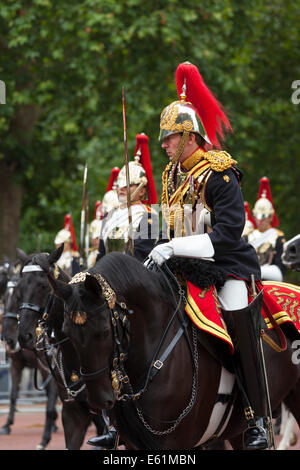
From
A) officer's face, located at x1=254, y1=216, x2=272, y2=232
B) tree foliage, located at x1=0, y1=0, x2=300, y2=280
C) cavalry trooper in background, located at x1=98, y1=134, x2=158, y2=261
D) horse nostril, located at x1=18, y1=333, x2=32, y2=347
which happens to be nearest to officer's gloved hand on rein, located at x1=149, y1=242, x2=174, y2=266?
cavalry trooper in background, located at x1=98, y1=134, x2=158, y2=261

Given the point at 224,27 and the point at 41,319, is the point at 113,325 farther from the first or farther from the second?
the point at 224,27

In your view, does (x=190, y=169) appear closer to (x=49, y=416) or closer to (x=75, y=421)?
(x=75, y=421)

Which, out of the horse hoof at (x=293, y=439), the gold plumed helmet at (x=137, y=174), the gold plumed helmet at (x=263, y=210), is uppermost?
the gold plumed helmet at (x=263, y=210)

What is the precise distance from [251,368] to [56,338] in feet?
7.72

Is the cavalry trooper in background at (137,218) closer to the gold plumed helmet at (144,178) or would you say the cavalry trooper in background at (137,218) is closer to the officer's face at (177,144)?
the gold plumed helmet at (144,178)

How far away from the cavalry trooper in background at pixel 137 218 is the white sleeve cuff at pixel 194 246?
1380mm

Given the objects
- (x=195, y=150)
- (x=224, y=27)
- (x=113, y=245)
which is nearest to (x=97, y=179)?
(x=224, y=27)

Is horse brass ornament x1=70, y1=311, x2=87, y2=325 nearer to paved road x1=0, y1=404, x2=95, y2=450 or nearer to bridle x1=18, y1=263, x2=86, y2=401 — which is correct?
bridle x1=18, y1=263, x2=86, y2=401

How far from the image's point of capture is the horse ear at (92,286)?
4623mm

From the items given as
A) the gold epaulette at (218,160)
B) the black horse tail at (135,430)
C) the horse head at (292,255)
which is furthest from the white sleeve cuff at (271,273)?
the black horse tail at (135,430)

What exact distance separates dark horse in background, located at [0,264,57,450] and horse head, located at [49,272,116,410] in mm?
4441

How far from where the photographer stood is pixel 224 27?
18.0 meters

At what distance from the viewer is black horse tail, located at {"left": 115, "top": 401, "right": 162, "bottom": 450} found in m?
4.94
